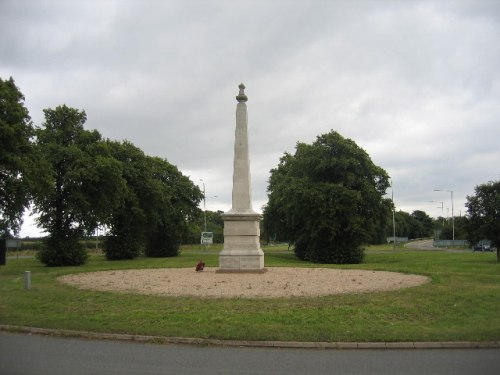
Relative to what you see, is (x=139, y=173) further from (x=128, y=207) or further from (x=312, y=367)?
(x=312, y=367)

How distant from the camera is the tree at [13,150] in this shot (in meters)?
26.8

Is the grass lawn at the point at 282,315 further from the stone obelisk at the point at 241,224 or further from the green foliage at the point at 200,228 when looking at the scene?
the green foliage at the point at 200,228

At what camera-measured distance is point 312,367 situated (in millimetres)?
8164

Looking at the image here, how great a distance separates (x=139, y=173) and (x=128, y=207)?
341 centimetres

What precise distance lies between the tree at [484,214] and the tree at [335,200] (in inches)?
→ 268

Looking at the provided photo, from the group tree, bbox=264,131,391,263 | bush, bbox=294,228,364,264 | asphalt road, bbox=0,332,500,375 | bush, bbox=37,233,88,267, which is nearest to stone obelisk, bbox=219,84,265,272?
asphalt road, bbox=0,332,500,375

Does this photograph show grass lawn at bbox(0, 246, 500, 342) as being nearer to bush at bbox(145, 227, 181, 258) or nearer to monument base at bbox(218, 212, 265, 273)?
monument base at bbox(218, 212, 265, 273)

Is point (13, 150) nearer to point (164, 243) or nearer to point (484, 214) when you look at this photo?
point (164, 243)

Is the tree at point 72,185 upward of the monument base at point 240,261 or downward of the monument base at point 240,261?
upward

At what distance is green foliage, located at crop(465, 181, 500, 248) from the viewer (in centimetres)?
3922

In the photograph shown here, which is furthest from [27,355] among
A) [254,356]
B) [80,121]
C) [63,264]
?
[80,121]

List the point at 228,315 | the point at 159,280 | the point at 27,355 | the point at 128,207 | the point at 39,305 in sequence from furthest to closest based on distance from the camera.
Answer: the point at 128,207, the point at 159,280, the point at 39,305, the point at 228,315, the point at 27,355

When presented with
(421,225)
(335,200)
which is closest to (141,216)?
(335,200)

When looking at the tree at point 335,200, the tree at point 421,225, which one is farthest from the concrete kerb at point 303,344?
the tree at point 421,225
